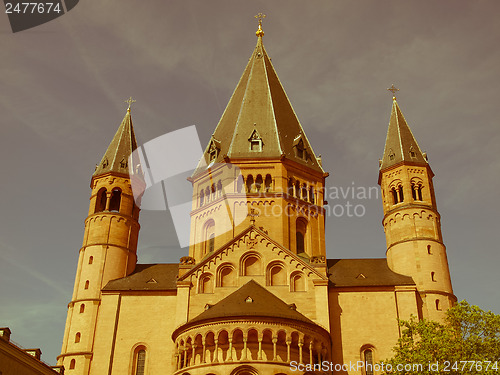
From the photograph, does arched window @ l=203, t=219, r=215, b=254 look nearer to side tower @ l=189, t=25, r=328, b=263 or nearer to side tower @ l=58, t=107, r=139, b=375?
side tower @ l=189, t=25, r=328, b=263

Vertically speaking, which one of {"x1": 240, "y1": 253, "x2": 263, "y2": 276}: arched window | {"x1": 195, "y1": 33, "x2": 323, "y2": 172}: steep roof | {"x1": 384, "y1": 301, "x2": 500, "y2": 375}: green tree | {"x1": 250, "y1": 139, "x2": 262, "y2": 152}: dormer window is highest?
{"x1": 195, "y1": 33, "x2": 323, "y2": 172}: steep roof

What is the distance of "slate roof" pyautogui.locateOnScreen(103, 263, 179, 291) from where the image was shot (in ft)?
150

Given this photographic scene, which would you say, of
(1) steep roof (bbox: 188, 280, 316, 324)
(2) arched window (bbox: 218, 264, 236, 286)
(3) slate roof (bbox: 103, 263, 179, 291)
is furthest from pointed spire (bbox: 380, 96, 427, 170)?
(3) slate roof (bbox: 103, 263, 179, 291)

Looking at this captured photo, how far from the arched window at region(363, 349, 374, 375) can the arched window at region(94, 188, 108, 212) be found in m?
25.7

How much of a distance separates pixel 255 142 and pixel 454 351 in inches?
1082

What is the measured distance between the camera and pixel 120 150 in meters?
54.2

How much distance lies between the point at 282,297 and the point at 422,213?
14505 millimetres

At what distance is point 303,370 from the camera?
36.4 metres

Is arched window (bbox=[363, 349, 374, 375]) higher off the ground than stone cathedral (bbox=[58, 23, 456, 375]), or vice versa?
stone cathedral (bbox=[58, 23, 456, 375])

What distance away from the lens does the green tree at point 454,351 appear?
2927 centimetres

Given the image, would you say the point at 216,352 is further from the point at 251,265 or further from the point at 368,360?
the point at 368,360

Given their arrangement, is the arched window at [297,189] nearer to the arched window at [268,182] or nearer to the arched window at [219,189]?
the arched window at [268,182]

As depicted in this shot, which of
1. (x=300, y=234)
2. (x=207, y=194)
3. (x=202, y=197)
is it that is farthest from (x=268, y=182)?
(x=202, y=197)

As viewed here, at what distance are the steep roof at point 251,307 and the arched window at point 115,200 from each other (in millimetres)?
16396
